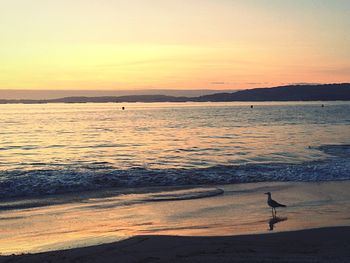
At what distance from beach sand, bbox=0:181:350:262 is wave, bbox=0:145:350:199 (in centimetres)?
167

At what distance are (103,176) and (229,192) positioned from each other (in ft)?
18.9

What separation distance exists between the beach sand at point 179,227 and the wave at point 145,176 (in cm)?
167

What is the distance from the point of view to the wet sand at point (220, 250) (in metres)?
7.67

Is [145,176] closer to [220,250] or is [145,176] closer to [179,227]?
[179,227]

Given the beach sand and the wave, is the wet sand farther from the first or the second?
the wave

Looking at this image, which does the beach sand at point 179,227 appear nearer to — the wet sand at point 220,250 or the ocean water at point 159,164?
the wet sand at point 220,250

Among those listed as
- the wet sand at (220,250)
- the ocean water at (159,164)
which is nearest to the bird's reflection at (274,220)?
the wet sand at (220,250)

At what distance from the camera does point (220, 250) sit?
8133 millimetres

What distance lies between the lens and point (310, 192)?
50.0 ft

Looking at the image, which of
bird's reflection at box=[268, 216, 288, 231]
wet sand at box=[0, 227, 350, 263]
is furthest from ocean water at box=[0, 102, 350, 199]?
wet sand at box=[0, 227, 350, 263]

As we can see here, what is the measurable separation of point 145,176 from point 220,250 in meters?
11.1

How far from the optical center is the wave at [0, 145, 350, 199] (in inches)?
651

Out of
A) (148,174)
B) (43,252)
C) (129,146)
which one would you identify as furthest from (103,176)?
(129,146)

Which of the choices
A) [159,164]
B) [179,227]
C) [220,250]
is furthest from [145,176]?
[220,250]
